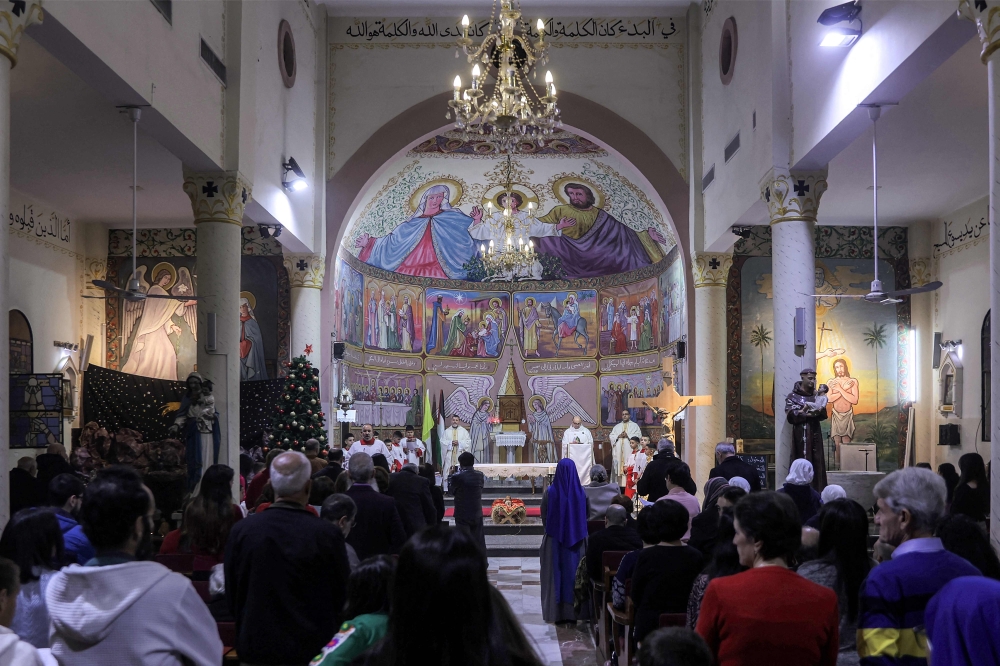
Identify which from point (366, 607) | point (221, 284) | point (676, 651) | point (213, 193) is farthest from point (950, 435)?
point (676, 651)

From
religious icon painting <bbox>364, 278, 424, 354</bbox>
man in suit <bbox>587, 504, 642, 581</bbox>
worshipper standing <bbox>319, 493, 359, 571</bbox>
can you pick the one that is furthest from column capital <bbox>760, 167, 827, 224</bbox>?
religious icon painting <bbox>364, 278, 424, 354</bbox>

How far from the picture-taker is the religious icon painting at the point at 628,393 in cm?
2195

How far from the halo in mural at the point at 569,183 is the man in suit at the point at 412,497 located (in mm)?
14229

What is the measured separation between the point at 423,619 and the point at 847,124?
9.62m

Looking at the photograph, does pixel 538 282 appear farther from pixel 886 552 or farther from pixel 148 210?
pixel 886 552

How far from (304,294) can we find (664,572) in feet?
44.5

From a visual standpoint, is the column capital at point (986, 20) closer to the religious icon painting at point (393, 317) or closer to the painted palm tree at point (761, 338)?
the painted palm tree at point (761, 338)

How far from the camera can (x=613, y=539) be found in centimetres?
791

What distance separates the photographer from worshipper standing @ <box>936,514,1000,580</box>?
13.1 feet

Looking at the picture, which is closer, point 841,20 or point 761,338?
point 841,20

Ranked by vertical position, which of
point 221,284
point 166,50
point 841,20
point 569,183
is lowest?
point 221,284

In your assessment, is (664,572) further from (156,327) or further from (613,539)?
(156,327)

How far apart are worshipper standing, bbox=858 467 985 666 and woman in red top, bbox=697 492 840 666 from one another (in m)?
0.14

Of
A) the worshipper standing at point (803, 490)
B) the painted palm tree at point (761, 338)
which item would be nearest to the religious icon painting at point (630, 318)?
the painted palm tree at point (761, 338)
